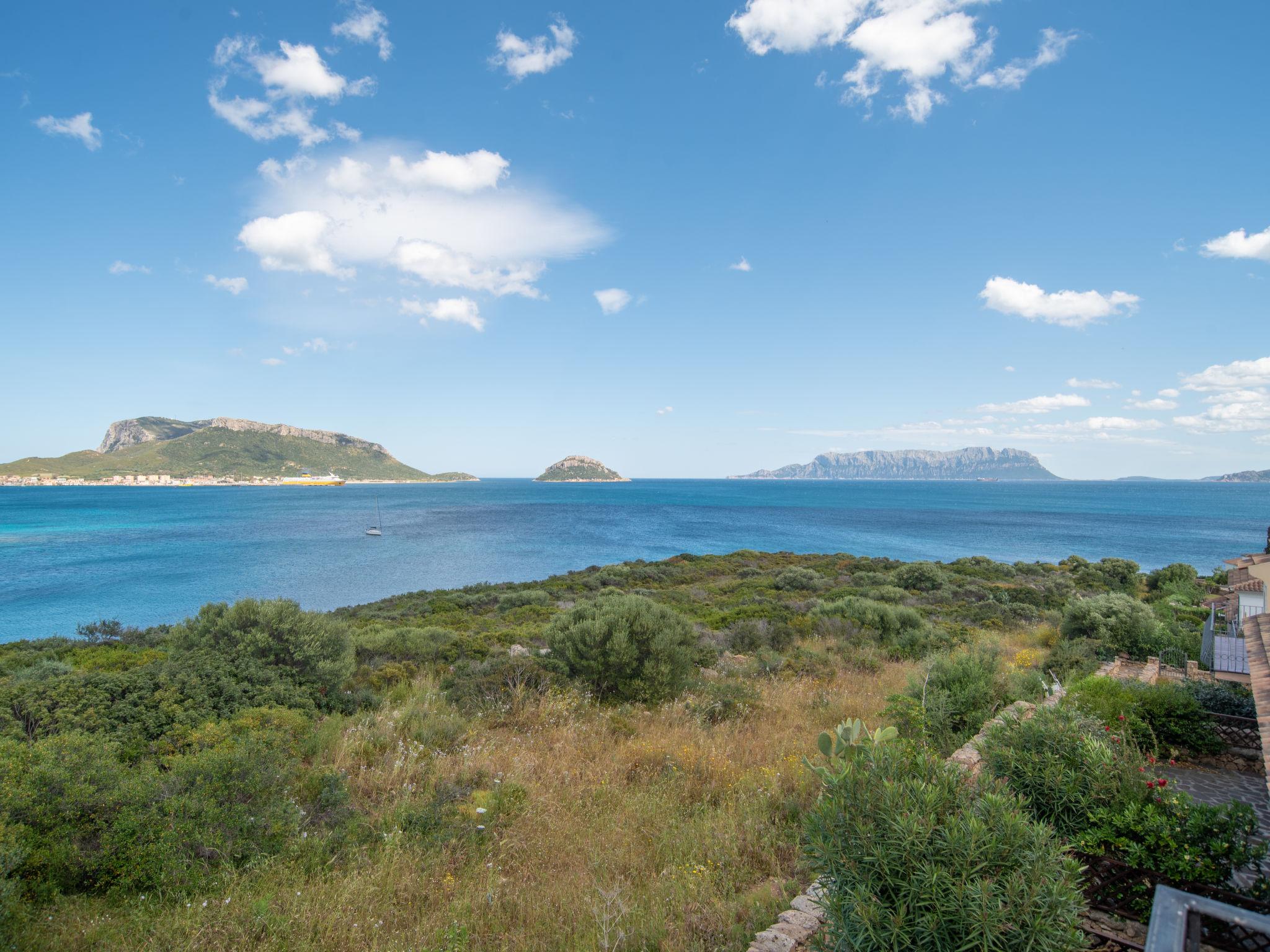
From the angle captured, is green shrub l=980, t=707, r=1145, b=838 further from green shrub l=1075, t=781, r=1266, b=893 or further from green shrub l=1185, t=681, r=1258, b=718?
green shrub l=1185, t=681, r=1258, b=718

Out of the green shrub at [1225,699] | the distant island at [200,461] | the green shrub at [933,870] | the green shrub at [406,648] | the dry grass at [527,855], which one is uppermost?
the distant island at [200,461]

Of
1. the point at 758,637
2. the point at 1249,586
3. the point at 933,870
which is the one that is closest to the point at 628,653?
the point at 758,637

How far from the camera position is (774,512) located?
313ft

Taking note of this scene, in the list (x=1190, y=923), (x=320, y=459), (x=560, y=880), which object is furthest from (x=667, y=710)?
(x=320, y=459)

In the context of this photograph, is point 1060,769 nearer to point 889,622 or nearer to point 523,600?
point 889,622

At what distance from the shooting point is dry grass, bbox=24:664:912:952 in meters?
3.43

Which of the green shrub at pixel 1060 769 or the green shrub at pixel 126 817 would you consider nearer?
the green shrub at pixel 126 817

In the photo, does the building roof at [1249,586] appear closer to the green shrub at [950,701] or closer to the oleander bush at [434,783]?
the oleander bush at [434,783]

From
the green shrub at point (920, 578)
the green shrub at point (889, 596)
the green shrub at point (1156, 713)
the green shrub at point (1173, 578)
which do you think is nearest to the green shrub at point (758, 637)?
the green shrub at point (1156, 713)

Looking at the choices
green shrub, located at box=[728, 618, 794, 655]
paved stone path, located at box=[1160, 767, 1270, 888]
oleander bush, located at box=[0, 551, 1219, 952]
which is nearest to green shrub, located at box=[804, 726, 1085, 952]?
oleander bush, located at box=[0, 551, 1219, 952]

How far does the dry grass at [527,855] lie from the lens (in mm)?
3432

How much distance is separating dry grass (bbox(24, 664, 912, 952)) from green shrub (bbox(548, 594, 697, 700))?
1409 mm

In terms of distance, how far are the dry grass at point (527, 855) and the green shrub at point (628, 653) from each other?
141cm

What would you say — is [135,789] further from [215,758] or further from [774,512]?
[774,512]
